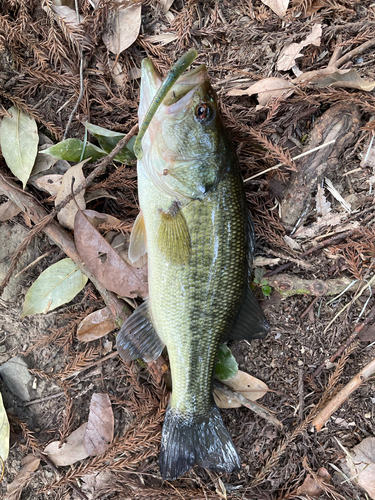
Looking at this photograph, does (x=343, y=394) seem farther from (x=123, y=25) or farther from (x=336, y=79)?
(x=123, y=25)

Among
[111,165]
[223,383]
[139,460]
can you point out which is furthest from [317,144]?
[139,460]

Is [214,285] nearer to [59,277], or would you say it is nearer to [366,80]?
[59,277]

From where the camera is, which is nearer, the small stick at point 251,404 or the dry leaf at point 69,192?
the dry leaf at point 69,192

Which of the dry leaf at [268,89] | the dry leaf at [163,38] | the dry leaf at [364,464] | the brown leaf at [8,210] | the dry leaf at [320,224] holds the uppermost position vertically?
the dry leaf at [163,38]

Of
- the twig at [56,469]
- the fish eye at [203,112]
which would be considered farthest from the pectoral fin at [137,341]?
the fish eye at [203,112]

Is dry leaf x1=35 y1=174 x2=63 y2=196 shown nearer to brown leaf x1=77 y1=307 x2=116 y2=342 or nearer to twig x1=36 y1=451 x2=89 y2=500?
brown leaf x1=77 y1=307 x2=116 y2=342

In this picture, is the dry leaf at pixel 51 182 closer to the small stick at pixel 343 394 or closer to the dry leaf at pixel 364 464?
the small stick at pixel 343 394
